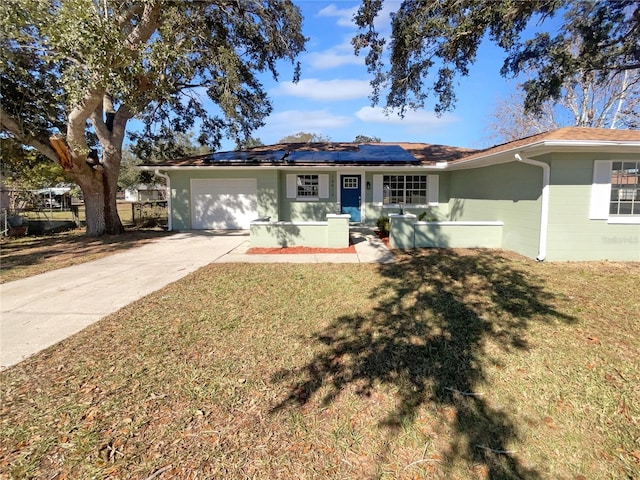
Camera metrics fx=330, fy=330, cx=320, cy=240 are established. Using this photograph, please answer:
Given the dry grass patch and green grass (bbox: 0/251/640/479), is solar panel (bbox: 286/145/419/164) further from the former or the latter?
green grass (bbox: 0/251/640/479)

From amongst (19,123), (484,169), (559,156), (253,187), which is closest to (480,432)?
(559,156)

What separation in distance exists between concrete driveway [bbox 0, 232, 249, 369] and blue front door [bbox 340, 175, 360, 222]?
5.78 m

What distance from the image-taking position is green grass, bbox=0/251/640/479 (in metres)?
2.19

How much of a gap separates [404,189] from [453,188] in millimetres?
1921

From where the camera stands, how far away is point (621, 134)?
7.55 m

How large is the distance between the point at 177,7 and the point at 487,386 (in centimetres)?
1096

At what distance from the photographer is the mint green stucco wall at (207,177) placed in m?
13.4

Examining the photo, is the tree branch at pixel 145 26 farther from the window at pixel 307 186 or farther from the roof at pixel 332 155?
Answer: the window at pixel 307 186

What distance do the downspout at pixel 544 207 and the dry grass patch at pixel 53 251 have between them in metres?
10.9

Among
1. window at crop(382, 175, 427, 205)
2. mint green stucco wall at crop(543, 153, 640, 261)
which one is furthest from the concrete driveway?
mint green stucco wall at crop(543, 153, 640, 261)

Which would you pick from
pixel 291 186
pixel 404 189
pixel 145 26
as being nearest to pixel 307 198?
pixel 291 186

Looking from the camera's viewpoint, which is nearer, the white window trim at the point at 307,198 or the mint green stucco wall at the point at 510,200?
the mint green stucco wall at the point at 510,200

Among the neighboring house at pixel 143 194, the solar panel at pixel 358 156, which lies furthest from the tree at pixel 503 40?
the neighboring house at pixel 143 194

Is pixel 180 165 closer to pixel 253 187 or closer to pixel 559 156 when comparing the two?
pixel 253 187
